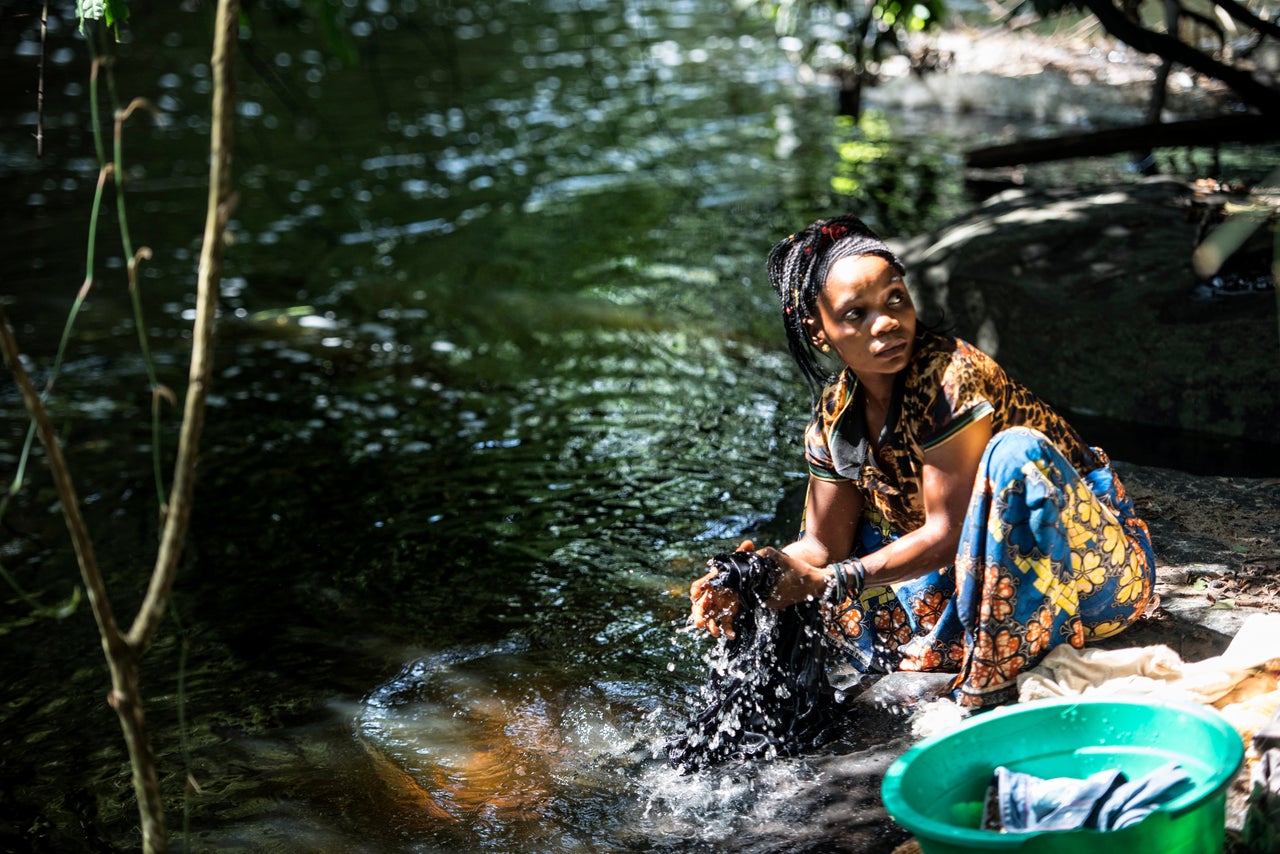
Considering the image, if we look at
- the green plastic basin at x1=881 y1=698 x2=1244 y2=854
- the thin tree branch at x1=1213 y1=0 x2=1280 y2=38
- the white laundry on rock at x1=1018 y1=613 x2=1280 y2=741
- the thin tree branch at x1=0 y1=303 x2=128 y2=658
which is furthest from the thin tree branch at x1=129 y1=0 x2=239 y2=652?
the thin tree branch at x1=1213 y1=0 x2=1280 y2=38

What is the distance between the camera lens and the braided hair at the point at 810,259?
2.90 meters

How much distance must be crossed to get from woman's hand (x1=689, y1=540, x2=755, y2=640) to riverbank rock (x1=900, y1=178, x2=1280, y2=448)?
2693 mm

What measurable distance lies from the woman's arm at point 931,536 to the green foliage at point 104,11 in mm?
1934

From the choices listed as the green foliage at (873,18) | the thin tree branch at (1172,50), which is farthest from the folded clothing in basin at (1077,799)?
the green foliage at (873,18)

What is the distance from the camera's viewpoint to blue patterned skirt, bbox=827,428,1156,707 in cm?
269

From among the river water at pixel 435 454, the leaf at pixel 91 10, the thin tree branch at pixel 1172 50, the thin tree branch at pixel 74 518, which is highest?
the leaf at pixel 91 10

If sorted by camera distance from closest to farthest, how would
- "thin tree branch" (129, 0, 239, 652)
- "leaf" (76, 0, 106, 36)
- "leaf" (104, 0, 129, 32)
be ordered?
"thin tree branch" (129, 0, 239, 652), "leaf" (76, 0, 106, 36), "leaf" (104, 0, 129, 32)

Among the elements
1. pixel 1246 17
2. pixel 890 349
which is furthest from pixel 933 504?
pixel 1246 17

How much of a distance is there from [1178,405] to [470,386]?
10.4 feet

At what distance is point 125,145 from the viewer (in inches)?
442

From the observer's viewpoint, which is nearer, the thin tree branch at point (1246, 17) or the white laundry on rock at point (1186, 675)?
the white laundry on rock at point (1186, 675)

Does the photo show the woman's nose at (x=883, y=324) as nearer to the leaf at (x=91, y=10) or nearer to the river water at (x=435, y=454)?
the river water at (x=435, y=454)

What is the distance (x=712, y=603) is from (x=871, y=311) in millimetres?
745

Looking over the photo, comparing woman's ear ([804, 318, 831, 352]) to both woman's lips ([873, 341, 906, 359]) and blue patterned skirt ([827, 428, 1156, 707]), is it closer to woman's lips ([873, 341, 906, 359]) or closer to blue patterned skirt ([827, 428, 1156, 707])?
woman's lips ([873, 341, 906, 359])
